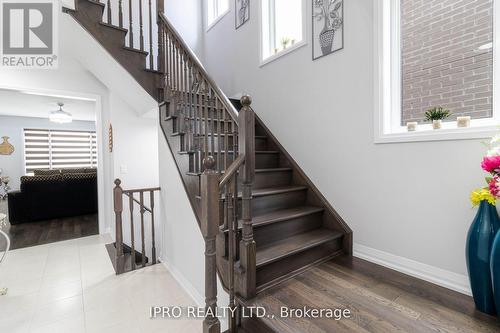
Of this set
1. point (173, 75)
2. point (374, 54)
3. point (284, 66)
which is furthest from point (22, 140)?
point (374, 54)

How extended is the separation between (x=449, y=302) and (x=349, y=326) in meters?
0.71

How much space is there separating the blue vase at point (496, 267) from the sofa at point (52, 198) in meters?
6.21

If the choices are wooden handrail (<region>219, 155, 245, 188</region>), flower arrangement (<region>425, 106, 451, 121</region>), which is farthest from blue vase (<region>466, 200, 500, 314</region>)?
wooden handrail (<region>219, 155, 245, 188</region>)

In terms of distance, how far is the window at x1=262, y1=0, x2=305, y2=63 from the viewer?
277cm

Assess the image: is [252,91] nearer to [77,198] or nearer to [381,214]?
[381,214]

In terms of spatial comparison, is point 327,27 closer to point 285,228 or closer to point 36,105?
point 285,228

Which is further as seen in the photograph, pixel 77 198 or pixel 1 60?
pixel 77 198

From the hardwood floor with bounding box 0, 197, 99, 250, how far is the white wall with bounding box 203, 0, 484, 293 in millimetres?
3725

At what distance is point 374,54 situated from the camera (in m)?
1.91

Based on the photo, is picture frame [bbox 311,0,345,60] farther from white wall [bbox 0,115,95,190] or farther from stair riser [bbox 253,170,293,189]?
white wall [bbox 0,115,95,190]

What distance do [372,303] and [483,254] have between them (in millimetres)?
661

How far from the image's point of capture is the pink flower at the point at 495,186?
1.21 metres

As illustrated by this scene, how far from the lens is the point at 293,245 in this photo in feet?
6.11

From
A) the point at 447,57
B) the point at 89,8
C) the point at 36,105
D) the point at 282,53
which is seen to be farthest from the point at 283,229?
the point at 36,105
